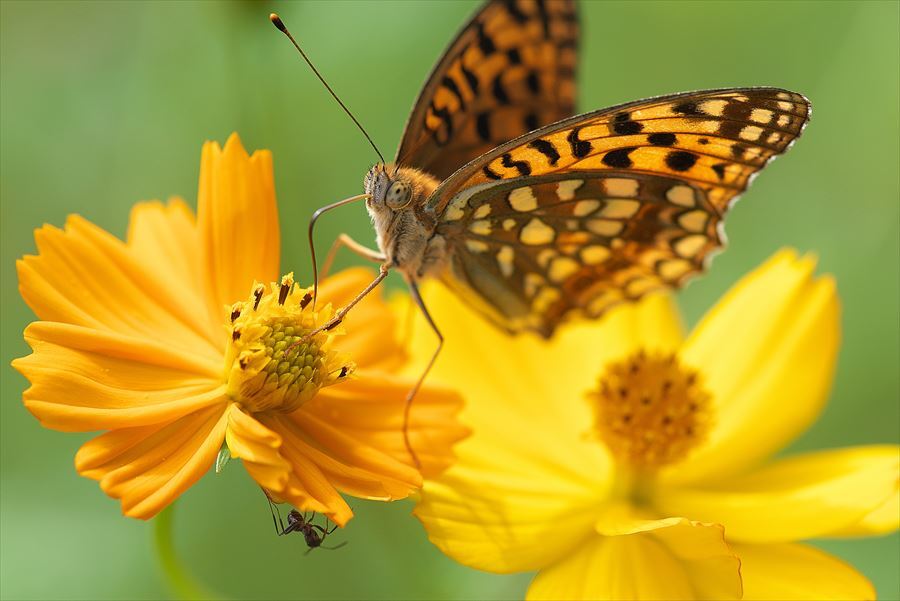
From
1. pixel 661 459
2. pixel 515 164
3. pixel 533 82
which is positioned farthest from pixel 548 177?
pixel 661 459

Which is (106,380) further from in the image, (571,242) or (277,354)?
(571,242)

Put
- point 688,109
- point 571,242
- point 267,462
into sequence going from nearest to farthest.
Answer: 1. point 267,462
2. point 688,109
3. point 571,242

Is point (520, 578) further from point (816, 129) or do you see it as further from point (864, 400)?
point (816, 129)

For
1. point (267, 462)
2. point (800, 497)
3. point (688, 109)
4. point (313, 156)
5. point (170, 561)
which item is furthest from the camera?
point (313, 156)

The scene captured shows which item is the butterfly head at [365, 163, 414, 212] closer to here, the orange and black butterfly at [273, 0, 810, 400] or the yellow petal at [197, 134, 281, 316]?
the orange and black butterfly at [273, 0, 810, 400]

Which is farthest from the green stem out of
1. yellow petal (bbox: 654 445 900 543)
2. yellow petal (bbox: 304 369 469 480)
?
yellow petal (bbox: 654 445 900 543)

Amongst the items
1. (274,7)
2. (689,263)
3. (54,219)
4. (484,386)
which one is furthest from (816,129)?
(54,219)

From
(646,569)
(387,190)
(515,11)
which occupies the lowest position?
(646,569)
